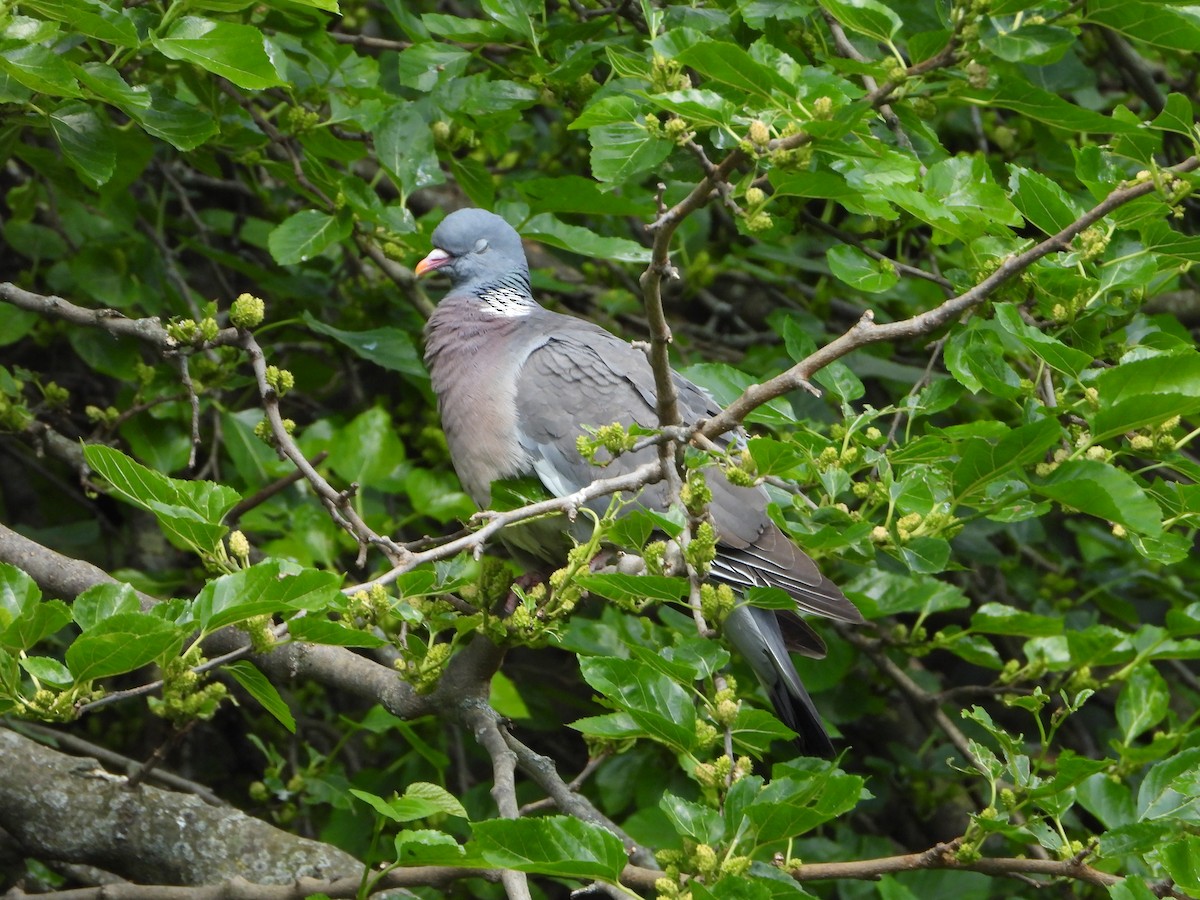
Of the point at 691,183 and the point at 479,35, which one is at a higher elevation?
the point at 479,35

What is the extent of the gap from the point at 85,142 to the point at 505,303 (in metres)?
1.27

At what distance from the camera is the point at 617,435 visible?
5.85 feet

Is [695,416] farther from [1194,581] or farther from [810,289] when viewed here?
[1194,581]

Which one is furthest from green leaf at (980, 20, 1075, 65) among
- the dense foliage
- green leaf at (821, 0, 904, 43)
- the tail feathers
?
the tail feathers

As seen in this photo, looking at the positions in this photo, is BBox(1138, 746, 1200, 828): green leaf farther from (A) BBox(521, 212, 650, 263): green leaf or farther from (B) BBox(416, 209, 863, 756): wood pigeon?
(A) BBox(521, 212, 650, 263): green leaf

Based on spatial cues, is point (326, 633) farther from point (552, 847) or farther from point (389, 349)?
point (389, 349)

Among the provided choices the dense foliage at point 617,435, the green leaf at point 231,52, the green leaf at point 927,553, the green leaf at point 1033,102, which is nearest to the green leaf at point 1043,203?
the dense foliage at point 617,435

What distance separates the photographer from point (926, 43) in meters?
2.23

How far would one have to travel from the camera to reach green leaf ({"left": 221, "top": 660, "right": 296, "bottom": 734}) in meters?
1.73

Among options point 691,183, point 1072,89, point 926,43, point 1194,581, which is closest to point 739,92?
point 926,43

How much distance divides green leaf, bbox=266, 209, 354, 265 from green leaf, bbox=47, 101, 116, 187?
1.53 feet

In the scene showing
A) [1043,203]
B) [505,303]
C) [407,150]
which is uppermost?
[1043,203]

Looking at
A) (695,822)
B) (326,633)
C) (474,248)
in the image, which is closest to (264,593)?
(326,633)

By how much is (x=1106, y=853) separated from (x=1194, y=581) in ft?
7.81
